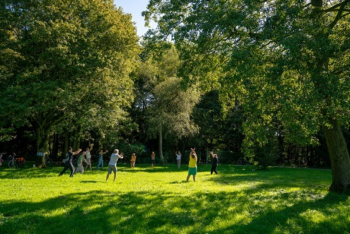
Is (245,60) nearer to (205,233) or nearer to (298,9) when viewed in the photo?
(298,9)

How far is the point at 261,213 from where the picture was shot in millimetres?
8242

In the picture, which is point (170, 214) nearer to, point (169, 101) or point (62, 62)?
point (62, 62)

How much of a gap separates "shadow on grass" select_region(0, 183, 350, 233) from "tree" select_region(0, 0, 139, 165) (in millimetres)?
11985

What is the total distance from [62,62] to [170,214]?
16.3 metres

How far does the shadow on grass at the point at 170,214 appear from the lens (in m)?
6.76

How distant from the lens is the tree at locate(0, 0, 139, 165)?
1952 cm

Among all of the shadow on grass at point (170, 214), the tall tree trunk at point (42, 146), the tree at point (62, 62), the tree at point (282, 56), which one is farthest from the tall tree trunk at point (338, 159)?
the tall tree trunk at point (42, 146)

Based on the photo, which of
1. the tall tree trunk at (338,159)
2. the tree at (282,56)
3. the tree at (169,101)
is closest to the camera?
the tree at (282,56)

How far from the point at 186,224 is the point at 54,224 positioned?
3.41 metres

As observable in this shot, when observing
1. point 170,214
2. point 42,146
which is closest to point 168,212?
point 170,214

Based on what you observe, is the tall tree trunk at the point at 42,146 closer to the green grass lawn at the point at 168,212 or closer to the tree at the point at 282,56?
the green grass lawn at the point at 168,212

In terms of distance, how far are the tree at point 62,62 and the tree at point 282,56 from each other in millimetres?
10281

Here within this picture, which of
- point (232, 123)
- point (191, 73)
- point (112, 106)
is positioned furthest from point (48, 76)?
point (232, 123)

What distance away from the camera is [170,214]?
792 centimetres
